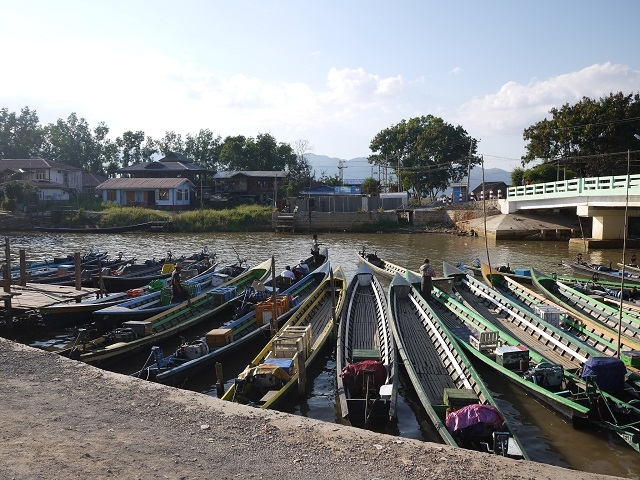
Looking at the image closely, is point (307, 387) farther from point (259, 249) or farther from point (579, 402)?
point (259, 249)

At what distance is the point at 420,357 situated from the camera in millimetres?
15141

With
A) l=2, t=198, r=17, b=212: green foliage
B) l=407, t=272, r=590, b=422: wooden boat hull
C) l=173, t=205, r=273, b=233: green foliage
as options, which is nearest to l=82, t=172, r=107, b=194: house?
l=2, t=198, r=17, b=212: green foliage

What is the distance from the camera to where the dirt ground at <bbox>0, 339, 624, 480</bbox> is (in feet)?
23.0

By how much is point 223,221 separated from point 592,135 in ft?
117

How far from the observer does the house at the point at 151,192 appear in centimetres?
6619

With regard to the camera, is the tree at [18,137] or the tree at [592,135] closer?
the tree at [592,135]

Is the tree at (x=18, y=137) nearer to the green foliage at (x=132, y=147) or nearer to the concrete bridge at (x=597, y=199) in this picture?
the green foliage at (x=132, y=147)

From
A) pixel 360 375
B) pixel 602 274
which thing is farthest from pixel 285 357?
pixel 602 274

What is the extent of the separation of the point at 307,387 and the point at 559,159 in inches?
1852

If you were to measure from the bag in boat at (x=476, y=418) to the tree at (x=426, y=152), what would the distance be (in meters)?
57.4

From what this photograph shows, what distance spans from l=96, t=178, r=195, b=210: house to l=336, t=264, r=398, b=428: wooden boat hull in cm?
4599

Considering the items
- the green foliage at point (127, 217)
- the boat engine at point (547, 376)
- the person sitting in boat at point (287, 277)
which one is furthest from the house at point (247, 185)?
the boat engine at point (547, 376)

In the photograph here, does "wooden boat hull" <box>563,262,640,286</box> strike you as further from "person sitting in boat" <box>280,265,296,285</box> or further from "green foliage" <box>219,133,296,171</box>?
"green foliage" <box>219,133,296,171</box>

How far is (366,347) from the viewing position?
53.1ft
